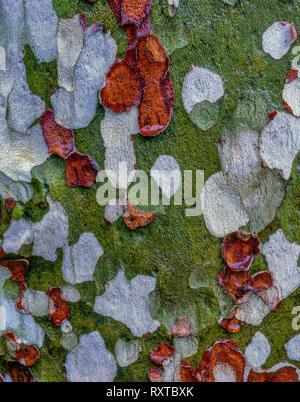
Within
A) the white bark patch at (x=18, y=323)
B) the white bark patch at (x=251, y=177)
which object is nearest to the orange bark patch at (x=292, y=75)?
the white bark patch at (x=251, y=177)

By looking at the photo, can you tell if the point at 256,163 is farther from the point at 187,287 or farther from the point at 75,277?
the point at 75,277

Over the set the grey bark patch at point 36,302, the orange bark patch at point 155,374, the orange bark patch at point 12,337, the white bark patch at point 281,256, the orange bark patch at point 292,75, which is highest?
the orange bark patch at point 292,75

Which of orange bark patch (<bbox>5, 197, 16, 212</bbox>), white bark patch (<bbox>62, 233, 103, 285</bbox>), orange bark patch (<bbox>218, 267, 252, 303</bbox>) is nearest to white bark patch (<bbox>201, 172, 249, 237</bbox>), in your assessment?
orange bark patch (<bbox>218, 267, 252, 303</bbox>)

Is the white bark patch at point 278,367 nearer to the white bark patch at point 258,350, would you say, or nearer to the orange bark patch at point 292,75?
the white bark patch at point 258,350

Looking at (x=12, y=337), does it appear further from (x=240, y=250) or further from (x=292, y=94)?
(x=292, y=94)

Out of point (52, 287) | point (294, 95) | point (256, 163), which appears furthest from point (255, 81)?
point (52, 287)

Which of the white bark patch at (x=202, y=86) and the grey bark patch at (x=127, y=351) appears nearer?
the white bark patch at (x=202, y=86)
